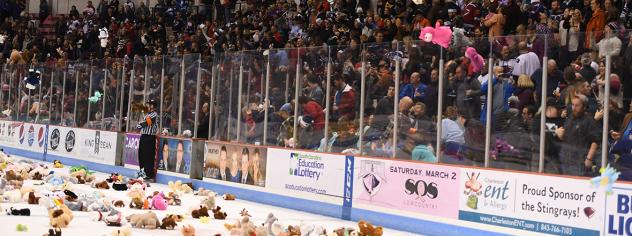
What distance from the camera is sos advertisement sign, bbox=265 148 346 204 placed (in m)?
11.8

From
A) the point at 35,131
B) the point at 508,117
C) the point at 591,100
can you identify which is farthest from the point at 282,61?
the point at 35,131

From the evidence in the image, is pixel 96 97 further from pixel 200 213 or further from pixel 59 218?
pixel 59 218

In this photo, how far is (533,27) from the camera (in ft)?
41.6

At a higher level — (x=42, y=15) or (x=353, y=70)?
(x=42, y=15)

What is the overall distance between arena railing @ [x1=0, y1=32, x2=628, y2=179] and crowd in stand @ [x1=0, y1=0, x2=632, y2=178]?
2cm

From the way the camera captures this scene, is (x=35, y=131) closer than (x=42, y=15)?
Yes

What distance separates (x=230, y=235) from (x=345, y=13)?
30.1 ft

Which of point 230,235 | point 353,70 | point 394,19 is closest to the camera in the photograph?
point 230,235

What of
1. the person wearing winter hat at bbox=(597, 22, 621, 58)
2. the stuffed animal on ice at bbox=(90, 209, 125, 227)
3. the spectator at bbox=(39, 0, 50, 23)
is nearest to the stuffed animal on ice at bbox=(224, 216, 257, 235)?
the stuffed animal on ice at bbox=(90, 209, 125, 227)

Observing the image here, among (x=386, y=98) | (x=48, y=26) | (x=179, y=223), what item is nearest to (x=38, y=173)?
(x=179, y=223)

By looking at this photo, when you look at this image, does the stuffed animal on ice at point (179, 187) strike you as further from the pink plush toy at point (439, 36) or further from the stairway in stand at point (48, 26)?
the stairway in stand at point (48, 26)

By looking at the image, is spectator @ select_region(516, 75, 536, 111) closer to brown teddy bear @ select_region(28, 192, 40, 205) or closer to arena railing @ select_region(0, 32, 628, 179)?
arena railing @ select_region(0, 32, 628, 179)

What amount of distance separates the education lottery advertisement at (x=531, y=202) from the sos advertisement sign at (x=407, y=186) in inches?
8.3

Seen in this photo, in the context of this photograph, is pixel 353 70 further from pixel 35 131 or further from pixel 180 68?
pixel 35 131
